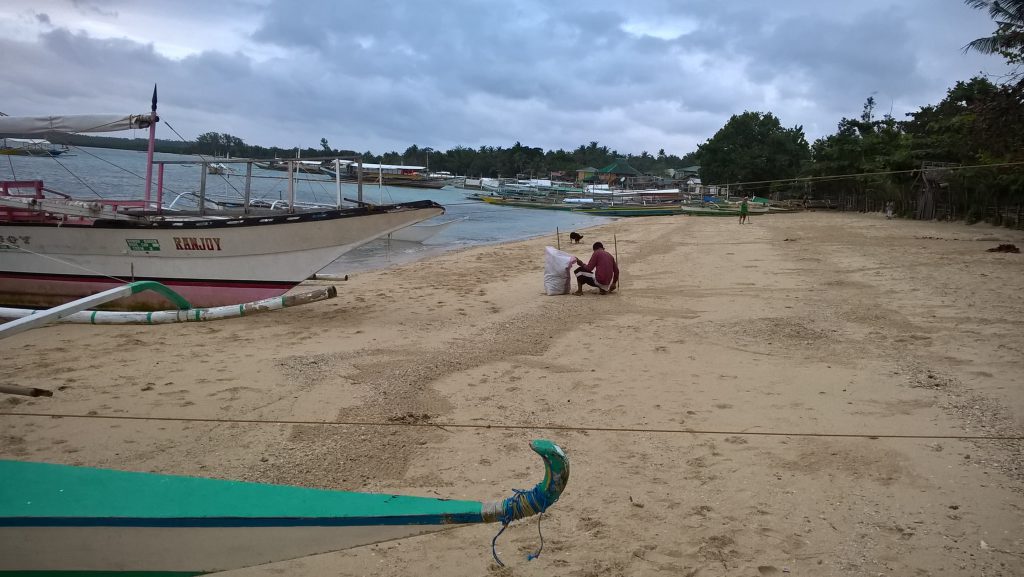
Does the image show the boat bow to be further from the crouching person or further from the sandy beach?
the crouching person

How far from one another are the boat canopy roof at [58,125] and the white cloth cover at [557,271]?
745 centimetres

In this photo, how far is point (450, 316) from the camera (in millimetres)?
10062

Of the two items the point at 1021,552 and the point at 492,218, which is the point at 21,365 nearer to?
the point at 1021,552

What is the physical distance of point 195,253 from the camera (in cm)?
1086

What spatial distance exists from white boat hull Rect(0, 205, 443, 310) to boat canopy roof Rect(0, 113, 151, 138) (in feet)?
4.88

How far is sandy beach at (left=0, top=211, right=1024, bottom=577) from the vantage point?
352 cm

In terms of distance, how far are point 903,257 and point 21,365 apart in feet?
54.0

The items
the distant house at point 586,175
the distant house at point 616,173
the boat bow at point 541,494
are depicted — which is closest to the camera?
the boat bow at point 541,494

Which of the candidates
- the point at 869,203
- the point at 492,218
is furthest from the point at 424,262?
the point at 869,203

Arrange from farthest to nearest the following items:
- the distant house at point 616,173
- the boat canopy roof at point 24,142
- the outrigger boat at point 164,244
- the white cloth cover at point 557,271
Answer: the distant house at point 616,173, the white cloth cover at point 557,271, the boat canopy roof at point 24,142, the outrigger boat at point 164,244

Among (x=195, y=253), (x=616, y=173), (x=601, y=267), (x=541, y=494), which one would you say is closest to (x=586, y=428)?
(x=541, y=494)

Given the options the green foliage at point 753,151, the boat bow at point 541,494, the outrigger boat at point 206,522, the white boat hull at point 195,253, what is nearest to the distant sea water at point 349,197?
the white boat hull at point 195,253

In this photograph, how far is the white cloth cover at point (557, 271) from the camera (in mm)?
11312

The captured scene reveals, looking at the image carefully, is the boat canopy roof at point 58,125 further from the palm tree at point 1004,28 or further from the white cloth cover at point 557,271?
the palm tree at point 1004,28
